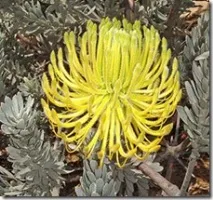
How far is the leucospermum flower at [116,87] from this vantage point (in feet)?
3.87

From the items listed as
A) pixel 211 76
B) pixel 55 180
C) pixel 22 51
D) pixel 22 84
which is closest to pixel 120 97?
pixel 211 76

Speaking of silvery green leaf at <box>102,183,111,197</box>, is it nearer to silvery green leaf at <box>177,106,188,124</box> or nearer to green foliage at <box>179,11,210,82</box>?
silvery green leaf at <box>177,106,188,124</box>

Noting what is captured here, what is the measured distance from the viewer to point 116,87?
1.19 m

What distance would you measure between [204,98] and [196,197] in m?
0.33

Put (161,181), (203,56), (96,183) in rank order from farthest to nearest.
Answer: (161,181) < (203,56) < (96,183)

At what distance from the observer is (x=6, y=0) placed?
1485 mm

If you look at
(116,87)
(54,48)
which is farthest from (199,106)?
(54,48)

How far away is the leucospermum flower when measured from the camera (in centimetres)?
118

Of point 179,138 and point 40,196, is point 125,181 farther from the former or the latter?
point 179,138

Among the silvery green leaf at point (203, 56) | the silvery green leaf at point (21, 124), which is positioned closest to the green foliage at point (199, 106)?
the silvery green leaf at point (203, 56)

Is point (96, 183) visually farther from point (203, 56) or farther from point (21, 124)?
point (203, 56)

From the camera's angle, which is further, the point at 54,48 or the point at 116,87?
the point at 54,48

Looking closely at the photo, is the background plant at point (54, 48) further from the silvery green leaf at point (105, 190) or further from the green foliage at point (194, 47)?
the silvery green leaf at point (105, 190)

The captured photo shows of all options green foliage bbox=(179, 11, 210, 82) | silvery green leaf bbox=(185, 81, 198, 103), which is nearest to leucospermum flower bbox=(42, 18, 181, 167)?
silvery green leaf bbox=(185, 81, 198, 103)
